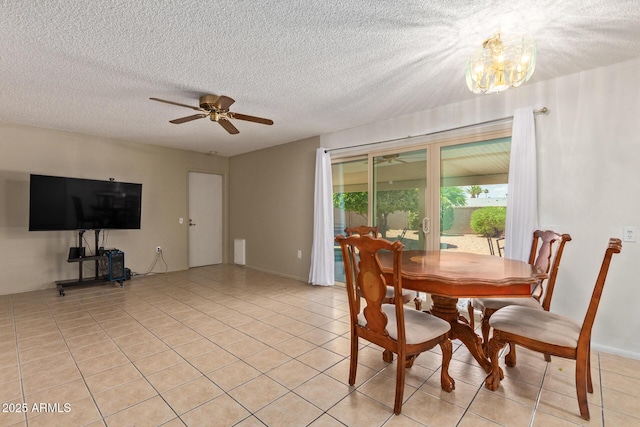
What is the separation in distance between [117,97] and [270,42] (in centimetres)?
206

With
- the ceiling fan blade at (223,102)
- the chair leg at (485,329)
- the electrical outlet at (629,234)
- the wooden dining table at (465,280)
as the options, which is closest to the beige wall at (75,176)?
the ceiling fan blade at (223,102)

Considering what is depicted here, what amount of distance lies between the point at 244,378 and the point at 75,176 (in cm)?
452

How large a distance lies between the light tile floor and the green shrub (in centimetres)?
123

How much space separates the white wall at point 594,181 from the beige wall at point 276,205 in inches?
122

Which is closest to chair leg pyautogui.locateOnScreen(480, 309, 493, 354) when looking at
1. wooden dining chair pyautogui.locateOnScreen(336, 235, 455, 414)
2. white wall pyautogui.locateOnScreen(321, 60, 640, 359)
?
wooden dining chair pyautogui.locateOnScreen(336, 235, 455, 414)

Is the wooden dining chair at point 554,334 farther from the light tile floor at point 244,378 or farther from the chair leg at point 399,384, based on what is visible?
the chair leg at point 399,384

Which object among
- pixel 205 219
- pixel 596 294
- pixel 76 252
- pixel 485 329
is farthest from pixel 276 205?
pixel 596 294

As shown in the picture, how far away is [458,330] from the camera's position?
7.38 ft

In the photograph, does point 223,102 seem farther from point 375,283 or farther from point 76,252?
point 76,252

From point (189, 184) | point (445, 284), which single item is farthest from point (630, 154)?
point (189, 184)

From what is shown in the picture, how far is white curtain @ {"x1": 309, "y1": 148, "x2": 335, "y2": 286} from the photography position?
457 centimetres

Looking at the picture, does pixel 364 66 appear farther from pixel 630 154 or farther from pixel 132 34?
pixel 630 154

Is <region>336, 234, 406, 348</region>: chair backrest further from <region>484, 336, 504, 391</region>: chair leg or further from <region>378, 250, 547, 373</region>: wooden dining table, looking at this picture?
<region>484, 336, 504, 391</region>: chair leg

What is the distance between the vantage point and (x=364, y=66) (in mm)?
2527
